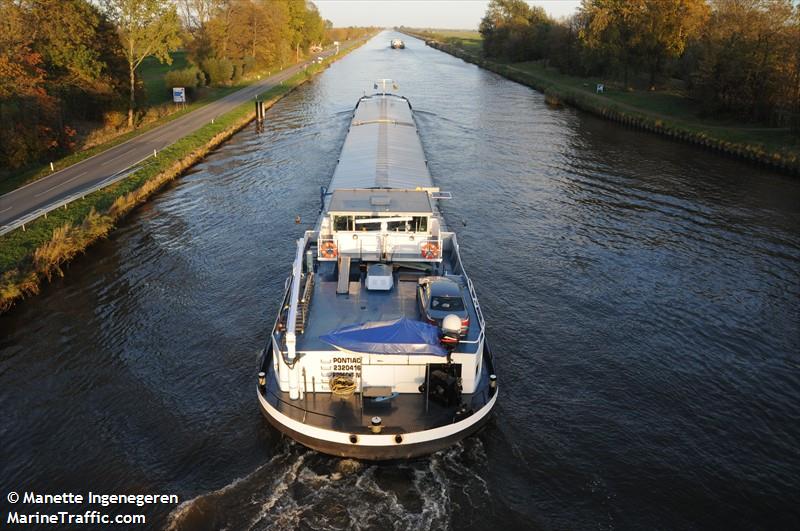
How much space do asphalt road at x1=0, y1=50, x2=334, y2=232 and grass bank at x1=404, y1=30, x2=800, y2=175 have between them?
58044 mm

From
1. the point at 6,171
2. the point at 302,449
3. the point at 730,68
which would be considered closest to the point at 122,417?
the point at 302,449

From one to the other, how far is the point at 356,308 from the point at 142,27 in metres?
59.5

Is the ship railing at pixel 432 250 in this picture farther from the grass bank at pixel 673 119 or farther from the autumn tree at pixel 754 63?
the autumn tree at pixel 754 63

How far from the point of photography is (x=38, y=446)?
21.2m

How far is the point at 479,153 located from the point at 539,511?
1992 inches

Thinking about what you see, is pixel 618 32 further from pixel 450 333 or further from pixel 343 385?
pixel 343 385

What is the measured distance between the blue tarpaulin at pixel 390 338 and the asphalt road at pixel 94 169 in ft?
94.4

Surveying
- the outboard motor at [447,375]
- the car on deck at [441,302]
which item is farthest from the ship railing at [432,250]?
the outboard motor at [447,375]

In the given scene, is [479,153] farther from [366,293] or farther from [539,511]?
[539,511]

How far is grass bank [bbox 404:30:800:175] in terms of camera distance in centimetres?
6203

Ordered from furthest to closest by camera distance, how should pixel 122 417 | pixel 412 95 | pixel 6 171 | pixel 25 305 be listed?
pixel 412 95 < pixel 6 171 < pixel 25 305 < pixel 122 417

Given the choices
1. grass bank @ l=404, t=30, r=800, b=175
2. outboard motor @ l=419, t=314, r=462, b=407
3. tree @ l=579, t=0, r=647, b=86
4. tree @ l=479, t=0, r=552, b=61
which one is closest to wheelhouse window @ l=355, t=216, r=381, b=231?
outboard motor @ l=419, t=314, r=462, b=407

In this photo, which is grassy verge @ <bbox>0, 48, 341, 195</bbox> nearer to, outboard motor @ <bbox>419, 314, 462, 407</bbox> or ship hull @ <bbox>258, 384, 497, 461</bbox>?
ship hull @ <bbox>258, 384, 497, 461</bbox>

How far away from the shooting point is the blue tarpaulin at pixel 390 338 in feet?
67.7
